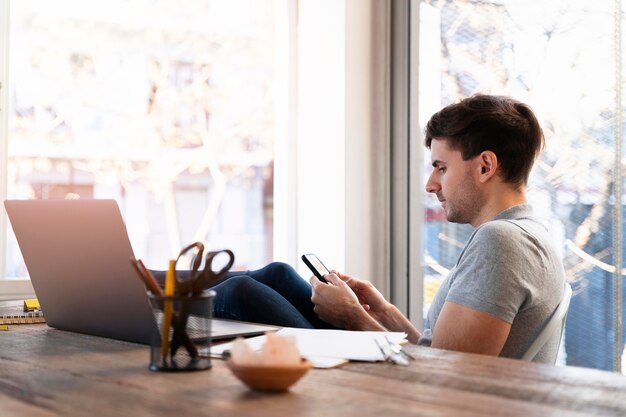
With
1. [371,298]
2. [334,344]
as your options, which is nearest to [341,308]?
[371,298]

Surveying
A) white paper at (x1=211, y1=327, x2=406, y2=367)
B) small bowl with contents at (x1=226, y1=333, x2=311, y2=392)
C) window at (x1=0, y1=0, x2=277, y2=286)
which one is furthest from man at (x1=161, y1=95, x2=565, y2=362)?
window at (x1=0, y1=0, x2=277, y2=286)

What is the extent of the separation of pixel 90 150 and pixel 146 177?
295mm

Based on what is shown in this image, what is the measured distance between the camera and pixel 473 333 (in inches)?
69.9

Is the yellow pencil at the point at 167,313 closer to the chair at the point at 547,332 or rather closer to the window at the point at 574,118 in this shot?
the chair at the point at 547,332

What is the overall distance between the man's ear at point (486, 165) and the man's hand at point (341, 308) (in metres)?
0.45

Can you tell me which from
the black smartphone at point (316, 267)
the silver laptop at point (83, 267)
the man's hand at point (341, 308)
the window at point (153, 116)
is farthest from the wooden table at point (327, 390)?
the window at point (153, 116)

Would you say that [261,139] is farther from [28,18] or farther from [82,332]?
[82,332]

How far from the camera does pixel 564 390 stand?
1.11 meters

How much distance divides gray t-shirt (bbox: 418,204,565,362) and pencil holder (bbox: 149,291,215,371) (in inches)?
28.8

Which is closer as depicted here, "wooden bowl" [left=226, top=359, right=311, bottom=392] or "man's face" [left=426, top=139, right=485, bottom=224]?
"wooden bowl" [left=226, top=359, right=311, bottom=392]

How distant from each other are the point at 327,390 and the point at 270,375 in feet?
0.29

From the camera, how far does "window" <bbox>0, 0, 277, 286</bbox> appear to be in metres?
3.55

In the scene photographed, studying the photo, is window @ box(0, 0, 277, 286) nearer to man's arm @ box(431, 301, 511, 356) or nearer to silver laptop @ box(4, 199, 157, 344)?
silver laptop @ box(4, 199, 157, 344)

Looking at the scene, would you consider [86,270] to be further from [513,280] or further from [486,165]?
[486,165]
